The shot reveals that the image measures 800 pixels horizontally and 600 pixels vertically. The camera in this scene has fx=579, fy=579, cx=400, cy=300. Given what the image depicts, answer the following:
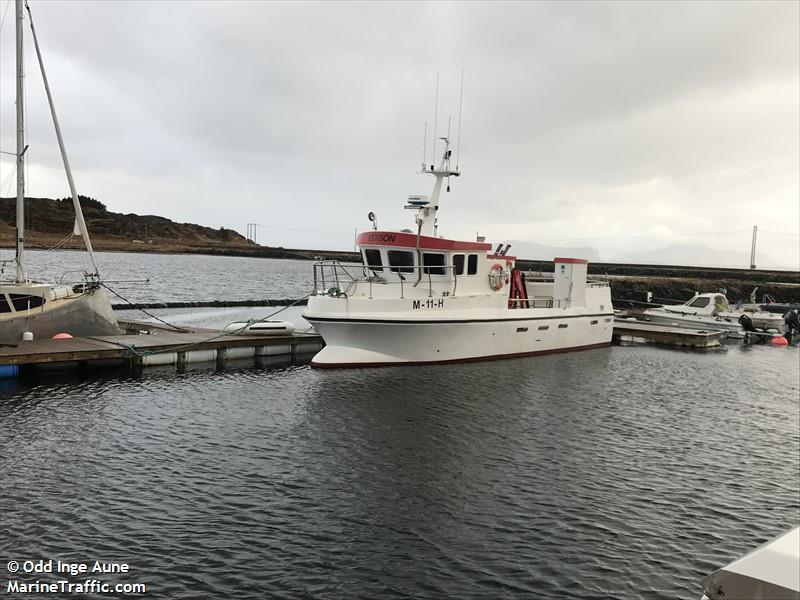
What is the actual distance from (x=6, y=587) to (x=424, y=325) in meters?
Result: 16.3

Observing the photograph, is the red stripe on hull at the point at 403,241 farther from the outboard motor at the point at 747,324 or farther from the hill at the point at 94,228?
the hill at the point at 94,228

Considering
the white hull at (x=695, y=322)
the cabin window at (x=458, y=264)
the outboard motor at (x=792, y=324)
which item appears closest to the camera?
the cabin window at (x=458, y=264)

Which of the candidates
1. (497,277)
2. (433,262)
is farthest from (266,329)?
(497,277)

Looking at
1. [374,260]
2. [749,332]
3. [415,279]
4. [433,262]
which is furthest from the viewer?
[749,332]

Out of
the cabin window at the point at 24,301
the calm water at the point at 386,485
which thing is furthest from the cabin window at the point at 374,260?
the cabin window at the point at 24,301

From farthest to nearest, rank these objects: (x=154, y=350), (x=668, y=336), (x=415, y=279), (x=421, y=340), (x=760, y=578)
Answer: (x=668, y=336) < (x=415, y=279) < (x=421, y=340) < (x=154, y=350) < (x=760, y=578)

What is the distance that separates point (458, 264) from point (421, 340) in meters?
3.81

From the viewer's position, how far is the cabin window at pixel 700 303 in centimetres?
4266

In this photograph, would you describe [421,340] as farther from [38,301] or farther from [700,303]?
[700,303]

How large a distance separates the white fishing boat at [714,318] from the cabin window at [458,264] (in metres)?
23.7

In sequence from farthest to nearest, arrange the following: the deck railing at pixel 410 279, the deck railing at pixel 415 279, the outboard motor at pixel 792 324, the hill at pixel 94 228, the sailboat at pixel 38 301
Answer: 1. the hill at pixel 94 228
2. the outboard motor at pixel 792 324
3. the deck railing at pixel 415 279
4. the deck railing at pixel 410 279
5. the sailboat at pixel 38 301

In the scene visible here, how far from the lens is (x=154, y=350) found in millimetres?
20984

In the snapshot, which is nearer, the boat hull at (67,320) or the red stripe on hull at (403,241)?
the boat hull at (67,320)

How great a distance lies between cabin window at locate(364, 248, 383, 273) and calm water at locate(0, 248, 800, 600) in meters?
5.61
